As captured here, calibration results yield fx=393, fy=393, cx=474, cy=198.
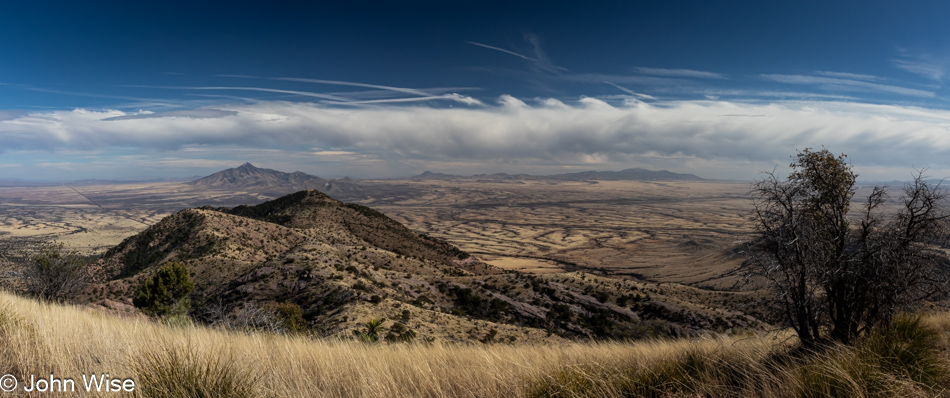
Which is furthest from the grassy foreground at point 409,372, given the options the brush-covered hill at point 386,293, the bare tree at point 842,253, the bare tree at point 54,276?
the bare tree at point 54,276

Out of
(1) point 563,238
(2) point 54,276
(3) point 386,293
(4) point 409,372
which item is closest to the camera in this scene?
(4) point 409,372

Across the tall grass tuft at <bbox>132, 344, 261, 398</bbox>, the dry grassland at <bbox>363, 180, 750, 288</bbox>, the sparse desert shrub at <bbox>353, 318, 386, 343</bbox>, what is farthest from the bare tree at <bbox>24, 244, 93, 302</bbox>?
the dry grassland at <bbox>363, 180, 750, 288</bbox>

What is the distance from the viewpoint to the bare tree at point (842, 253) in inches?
265

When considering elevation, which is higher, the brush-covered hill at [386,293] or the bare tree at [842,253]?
the bare tree at [842,253]

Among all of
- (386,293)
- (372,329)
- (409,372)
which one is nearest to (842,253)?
(409,372)

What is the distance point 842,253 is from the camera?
694cm

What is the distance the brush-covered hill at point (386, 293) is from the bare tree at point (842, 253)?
13.2 metres

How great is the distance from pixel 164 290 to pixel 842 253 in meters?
32.2

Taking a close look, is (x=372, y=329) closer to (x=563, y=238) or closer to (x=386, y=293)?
(x=386, y=293)

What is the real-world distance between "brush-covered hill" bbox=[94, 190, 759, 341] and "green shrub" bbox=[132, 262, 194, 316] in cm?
142

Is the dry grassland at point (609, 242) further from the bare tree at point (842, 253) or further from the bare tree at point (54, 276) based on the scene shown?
the bare tree at point (54, 276)

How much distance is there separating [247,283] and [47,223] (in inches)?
6983

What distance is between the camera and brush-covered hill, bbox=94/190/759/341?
21641 mm

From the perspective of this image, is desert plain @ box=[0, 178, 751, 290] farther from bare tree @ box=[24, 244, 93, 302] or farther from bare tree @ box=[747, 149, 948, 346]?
bare tree @ box=[747, 149, 948, 346]
